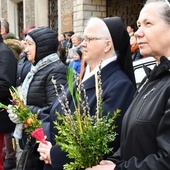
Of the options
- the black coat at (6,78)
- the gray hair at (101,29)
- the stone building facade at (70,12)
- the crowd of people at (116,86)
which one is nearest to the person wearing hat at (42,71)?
the crowd of people at (116,86)

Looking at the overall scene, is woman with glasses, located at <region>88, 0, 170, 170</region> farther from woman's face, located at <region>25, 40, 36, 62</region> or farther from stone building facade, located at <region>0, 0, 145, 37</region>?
stone building facade, located at <region>0, 0, 145, 37</region>

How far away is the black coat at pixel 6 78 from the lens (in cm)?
382

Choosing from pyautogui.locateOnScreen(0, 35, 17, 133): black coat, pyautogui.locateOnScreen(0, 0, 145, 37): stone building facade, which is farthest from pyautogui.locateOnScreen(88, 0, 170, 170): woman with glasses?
pyautogui.locateOnScreen(0, 0, 145, 37): stone building facade

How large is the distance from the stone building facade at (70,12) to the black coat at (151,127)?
1104 centimetres

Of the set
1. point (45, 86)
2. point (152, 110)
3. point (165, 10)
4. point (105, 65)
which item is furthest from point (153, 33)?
point (45, 86)

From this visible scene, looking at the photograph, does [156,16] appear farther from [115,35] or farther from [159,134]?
[115,35]

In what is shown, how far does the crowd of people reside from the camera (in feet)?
5.65

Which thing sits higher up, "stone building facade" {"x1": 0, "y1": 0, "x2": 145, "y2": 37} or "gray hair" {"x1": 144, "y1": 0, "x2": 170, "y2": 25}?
"gray hair" {"x1": 144, "y1": 0, "x2": 170, "y2": 25}

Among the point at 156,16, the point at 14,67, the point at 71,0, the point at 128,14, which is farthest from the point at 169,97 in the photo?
the point at 71,0

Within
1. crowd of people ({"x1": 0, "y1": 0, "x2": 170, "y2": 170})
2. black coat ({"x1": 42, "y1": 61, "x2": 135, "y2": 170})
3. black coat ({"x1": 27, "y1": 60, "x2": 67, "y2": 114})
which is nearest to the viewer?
crowd of people ({"x1": 0, "y1": 0, "x2": 170, "y2": 170})

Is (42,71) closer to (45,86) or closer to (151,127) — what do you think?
(45,86)

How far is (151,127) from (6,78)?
94.4 inches

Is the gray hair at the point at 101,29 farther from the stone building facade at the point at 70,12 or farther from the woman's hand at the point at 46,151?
the stone building facade at the point at 70,12

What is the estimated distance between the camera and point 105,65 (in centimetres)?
262
